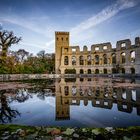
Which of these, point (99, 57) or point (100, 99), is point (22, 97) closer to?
point (100, 99)

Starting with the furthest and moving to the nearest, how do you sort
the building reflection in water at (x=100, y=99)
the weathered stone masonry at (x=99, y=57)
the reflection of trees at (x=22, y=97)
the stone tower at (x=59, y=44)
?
the stone tower at (x=59, y=44)
the weathered stone masonry at (x=99, y=57)
the reflection of trees at (x=22, y=97)
the building reflection in water at (x=100, y=99)

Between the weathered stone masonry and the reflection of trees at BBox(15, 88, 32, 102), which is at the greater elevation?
the weathered stone masonry

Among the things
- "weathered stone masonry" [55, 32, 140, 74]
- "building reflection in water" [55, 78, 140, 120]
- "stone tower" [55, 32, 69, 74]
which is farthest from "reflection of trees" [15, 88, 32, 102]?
"stone tower" [55, 32, 69, 74]

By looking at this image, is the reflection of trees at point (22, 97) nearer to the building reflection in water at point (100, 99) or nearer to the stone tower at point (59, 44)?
the building reflection in water at point (100, 99)

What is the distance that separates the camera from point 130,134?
422 centimetres

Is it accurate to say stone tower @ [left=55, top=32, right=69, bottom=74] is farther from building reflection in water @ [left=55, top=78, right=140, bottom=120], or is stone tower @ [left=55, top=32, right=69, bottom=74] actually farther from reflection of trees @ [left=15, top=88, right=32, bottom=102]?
reflection of trees @ [left=15, top=88, right=32, bottom=102]

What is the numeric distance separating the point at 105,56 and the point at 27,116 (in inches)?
2037

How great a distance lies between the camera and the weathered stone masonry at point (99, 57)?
47.4m

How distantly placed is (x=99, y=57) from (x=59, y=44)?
571 inches

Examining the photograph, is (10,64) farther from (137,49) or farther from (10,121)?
(10,121)

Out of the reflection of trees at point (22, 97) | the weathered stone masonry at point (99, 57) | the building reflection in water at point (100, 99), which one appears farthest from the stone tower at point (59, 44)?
the reflection of trees at point (22, 97)

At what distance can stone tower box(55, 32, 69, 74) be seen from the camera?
210ft

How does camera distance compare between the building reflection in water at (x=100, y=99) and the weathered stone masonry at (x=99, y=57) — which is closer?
the building reflection in water at (x=100, y=99)

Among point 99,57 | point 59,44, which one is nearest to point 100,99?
point 99,57
